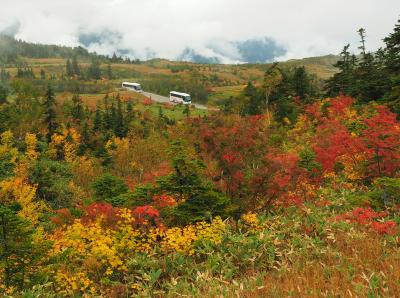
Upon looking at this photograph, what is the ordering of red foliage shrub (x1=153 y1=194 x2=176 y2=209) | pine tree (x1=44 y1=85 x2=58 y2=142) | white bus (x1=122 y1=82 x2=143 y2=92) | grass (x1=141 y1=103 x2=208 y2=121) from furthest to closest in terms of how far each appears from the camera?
white bus (x1=122 y1=82 x2=143 y2=92), grass (x1=141 y1=103 x2=208 y2=121), pine tree (x1=44 y1=85 x2=58 y2=142), red foliage shrub (x1=153 y1=194 x2=176 y2=209)

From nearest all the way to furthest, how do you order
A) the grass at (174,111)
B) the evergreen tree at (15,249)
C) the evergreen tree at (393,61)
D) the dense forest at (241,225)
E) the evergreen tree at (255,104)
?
the dense forest at (241,225) → the evergreen tree at (15,249) → the evergreen tree at (393,61) → the evergreen tree at (255,104) → the grass at (174,111)

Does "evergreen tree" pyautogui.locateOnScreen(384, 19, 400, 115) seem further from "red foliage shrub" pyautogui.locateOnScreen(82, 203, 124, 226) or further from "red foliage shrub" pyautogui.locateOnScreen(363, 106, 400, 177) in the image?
"red foliage shrub" pyautogui.locateOnScreen(82, 203, 124, 226)

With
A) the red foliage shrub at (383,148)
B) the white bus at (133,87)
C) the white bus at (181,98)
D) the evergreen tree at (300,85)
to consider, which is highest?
the evergreen tree at (300,85)

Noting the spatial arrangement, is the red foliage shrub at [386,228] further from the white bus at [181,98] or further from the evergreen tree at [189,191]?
the white bus at [181,98]

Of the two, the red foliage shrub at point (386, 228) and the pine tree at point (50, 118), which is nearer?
the red foliage shrub at point (386, 228)

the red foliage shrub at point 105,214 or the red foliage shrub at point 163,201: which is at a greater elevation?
the red foliage shrub at point 163,201

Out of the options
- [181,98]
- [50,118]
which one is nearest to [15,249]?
[50,118]

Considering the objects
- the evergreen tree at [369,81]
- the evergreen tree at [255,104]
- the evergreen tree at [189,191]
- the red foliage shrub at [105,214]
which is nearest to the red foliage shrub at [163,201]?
the evergreen tree at [189,191]

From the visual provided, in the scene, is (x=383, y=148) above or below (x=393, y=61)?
below

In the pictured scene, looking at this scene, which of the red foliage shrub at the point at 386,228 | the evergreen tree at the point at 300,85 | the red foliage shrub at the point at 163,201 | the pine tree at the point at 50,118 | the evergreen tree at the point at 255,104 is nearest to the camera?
the red foliage shrub at the point at 386,228

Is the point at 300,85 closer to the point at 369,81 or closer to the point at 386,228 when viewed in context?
the point at 369,81

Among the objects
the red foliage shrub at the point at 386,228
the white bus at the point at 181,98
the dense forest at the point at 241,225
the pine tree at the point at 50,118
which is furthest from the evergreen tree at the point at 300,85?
the white bus at the point at 181,98

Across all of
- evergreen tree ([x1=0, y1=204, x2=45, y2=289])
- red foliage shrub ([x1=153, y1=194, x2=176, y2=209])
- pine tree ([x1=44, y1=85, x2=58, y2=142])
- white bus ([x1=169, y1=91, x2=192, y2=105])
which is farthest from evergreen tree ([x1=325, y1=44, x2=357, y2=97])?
white bus ([x1=169, y1=91, x2=192, y2=105])

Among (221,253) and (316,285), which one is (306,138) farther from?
(316,285)
